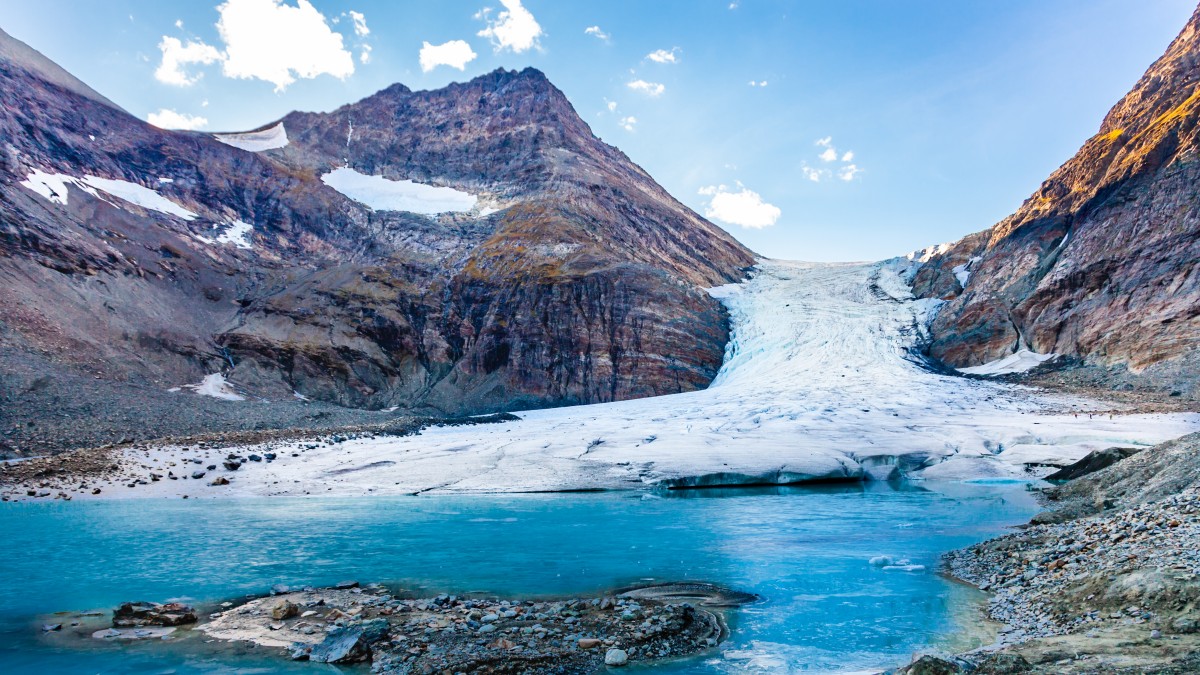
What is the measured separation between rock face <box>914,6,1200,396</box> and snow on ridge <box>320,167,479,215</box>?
174 feet

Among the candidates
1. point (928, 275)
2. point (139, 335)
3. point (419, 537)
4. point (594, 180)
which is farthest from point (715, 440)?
point (594, 180)

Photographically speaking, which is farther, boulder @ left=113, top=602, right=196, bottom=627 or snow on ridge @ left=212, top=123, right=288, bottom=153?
snow on ridge @ left=212, top=123, right=288, bottom=153

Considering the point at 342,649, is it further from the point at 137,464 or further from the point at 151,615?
the point at 137,464

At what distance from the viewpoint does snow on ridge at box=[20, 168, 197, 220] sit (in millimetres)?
47719

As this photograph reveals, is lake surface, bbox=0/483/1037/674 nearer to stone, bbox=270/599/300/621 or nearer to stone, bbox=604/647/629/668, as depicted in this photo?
stone, bbox=604/647/629/668

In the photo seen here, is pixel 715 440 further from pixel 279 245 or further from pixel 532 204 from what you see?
pixel 279 245

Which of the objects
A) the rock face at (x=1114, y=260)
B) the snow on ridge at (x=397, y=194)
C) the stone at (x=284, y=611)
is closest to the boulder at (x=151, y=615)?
the stone at (x=284, y=611)

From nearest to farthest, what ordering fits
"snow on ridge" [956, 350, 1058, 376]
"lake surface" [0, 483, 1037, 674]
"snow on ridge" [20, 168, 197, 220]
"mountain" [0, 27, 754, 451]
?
"lake surface" [0, 483, 1037, 674] → "snow on ridge" [956, 350, 1058, 376] → "mountain" [0, 27, 754, 451] → "snow on ridge" [20, 168, 197, 220]

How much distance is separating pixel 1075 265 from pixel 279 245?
68.1 m

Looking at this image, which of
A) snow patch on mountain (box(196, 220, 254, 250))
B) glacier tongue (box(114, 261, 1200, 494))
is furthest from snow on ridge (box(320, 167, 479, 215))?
glacier tongue (box(114, 261, 1200, 494))

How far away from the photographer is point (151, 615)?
329 inches

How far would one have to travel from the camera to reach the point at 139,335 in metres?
41.0

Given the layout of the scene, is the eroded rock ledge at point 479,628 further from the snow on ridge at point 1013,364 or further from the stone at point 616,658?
the snow on ridge at point 1013,364

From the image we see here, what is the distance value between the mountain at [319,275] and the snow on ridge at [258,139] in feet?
5.88
